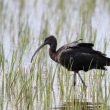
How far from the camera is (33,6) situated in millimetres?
15094

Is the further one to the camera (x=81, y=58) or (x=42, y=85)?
(x=81, y=58)

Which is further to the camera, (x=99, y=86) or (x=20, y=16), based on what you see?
(x=20, y=16)

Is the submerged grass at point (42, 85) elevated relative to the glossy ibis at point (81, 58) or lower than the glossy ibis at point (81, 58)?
lower

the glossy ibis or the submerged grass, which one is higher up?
the glossy ibis

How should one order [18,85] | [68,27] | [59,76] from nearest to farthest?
[18,85], [59,76], [68,27]

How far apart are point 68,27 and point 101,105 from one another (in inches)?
238

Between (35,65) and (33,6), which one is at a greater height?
(33,6)

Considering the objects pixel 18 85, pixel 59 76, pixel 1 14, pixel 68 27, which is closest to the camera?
pixel 18 85

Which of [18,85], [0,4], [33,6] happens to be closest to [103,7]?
[33,6]

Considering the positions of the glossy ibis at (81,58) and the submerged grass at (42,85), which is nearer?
the submerged grass at (42,85)

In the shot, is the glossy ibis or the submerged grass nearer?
the submerged grass

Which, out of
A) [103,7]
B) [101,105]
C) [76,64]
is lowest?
[101,105]

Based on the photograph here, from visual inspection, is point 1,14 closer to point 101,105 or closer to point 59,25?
point 59,25

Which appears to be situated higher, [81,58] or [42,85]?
[81,58]
